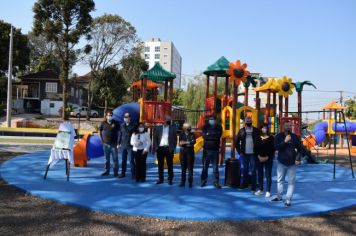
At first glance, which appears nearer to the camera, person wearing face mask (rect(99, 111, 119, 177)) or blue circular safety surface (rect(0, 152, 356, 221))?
blue circular safety surface (rect(0, 152, 356, 221))

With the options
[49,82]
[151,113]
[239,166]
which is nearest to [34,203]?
[239,166]

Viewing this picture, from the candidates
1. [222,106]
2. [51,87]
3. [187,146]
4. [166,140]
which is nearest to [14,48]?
[51,87]

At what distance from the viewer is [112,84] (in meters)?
45.0

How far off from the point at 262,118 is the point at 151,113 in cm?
587

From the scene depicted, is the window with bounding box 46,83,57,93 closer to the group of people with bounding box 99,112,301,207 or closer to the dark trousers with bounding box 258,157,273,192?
the group of people with bounding box 99,112,301,207

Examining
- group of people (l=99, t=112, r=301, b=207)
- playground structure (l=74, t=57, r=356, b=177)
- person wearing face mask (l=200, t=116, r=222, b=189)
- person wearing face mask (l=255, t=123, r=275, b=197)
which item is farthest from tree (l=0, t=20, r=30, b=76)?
person wearing face mask (l=255, t=123, r=275, b=197)

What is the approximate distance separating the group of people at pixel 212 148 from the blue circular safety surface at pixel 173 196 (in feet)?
1.21

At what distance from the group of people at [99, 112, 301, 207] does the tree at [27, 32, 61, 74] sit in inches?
2168

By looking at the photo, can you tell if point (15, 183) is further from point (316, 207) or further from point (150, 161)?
point (316, 207)

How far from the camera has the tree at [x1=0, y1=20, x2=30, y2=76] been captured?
46.7m

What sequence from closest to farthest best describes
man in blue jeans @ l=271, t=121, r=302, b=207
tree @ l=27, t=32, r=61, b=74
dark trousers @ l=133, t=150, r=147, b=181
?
1. man in blue jeans @ l=271, t=121, r=302, b=207
2. dark trousers @ l=133, t=150, r=147, b=181
3. tree @ l=27, t=32, r=61, b=74

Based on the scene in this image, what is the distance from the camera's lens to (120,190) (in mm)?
8492

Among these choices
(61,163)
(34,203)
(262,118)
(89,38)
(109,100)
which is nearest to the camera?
(34,203)

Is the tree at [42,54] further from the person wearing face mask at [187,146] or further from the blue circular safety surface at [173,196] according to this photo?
the person wearing face mask at [187,146]
